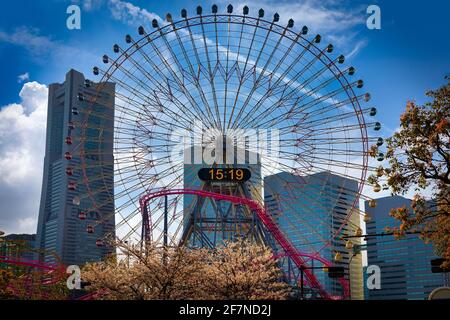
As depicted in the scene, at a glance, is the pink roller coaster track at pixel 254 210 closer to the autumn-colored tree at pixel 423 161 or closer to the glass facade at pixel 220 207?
the glass facade at pixel 220 207

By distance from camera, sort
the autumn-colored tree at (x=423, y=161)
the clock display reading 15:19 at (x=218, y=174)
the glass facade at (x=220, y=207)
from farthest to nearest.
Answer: the glass facade at (x=220, y=207) < the clock display reading 15:19 at (x=218, y=174) < the autumn-colored tree at (x=423, y=161)

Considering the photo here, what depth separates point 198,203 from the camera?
57.7 m

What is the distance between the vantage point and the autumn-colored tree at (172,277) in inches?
1460

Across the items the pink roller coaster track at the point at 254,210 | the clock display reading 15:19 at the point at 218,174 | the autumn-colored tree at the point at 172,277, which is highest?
the clock display reading 15:19 at the point at 218,174

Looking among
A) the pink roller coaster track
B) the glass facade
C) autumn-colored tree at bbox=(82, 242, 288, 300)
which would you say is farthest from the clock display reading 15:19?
autumn-colored tree at bbox=(82, 242, 288, 300)

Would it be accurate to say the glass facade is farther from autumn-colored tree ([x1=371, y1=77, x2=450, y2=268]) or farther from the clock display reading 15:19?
autumn-colored tree ([x1=371, y1=77, x2=450, y2=268])

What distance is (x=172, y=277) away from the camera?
37250 millimetres

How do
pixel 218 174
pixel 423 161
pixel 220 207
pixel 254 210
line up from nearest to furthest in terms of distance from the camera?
1. pixel 423 161
2. pixel 218 174
3. pixel 254 210
4. pixel 220 207

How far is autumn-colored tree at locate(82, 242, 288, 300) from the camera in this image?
3709 centimetres

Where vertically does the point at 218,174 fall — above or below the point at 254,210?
above

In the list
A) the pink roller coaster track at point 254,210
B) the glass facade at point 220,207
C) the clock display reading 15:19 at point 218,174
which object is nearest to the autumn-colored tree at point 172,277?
the pink roller coaster track at point 254,210

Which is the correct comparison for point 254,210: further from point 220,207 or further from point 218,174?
point 218,174

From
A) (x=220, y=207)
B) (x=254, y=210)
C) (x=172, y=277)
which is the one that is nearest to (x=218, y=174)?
(x=220, y=207)

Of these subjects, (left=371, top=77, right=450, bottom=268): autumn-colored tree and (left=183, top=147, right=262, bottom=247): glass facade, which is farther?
(left=183, top=147, right=262, bottom=247): glass facade
